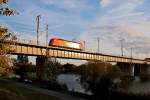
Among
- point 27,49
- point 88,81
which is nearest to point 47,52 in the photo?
point 27,49

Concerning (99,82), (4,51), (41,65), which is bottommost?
(99,82)

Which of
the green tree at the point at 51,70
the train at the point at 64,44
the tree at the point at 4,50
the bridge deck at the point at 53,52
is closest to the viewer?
the tree at the point at 4,50

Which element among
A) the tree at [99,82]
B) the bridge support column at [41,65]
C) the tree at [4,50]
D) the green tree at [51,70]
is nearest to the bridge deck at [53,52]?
the bridge support column at [41,65]

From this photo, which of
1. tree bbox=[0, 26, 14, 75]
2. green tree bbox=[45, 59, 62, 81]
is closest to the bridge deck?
green tree bbox=[45, 59, 62, 81]

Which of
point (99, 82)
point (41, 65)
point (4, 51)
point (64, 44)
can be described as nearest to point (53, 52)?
point (41, 65)

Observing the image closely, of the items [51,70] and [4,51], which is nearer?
[4,51]

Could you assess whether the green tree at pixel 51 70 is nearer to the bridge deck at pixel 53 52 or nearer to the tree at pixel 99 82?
the bridge deck at pixel 53 52

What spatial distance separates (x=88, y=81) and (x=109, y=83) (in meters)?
5.28

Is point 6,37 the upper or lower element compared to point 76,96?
upper

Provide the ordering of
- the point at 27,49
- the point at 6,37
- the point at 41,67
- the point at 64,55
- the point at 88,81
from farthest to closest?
the point at 64,55 → the point at 41,67 → the point at 27,49 → the point at 88,81 → the point at 6,37

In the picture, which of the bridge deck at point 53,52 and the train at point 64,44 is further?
the train at point 64,44

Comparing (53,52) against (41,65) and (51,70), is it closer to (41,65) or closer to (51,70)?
(41,65)

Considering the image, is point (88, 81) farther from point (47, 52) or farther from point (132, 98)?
point (47, 52)

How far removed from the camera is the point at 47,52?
87562mm
